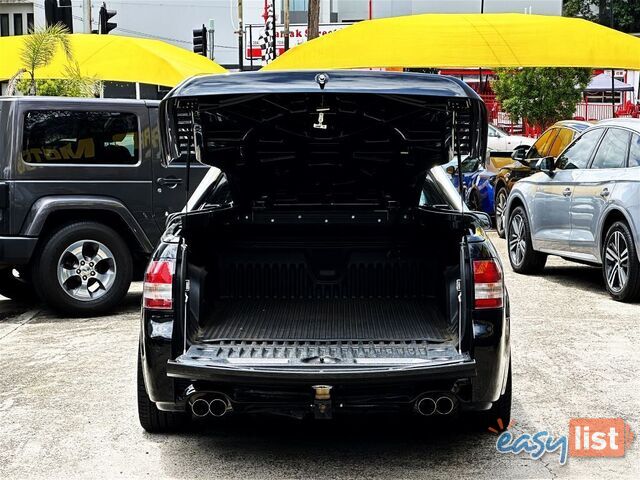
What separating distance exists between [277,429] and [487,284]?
5.10 feet

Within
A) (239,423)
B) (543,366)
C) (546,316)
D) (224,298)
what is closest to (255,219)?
(224,298)

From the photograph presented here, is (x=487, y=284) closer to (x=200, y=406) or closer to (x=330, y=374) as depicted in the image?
(x=330, y=374)

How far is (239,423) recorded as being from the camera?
21.2ft

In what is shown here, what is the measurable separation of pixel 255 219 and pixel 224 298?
502 millimetres

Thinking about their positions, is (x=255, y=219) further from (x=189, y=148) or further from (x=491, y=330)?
(x=491, y=330)

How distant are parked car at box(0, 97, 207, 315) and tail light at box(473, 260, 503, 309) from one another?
5.05 metres

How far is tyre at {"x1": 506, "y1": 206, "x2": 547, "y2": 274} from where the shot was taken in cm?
1288

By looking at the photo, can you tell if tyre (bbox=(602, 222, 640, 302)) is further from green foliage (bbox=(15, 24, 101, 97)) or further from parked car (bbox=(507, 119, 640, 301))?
green foliage (bbox=(15, 24, 101, 97))

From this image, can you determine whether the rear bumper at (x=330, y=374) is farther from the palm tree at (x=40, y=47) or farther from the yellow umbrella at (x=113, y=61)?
the yellow umbrella at (x=113, y=61)

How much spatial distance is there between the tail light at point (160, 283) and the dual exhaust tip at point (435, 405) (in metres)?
1.31

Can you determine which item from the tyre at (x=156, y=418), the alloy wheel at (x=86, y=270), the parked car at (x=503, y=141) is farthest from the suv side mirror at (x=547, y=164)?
the parked car at (x=503, y=141)

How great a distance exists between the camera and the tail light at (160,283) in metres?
5.55

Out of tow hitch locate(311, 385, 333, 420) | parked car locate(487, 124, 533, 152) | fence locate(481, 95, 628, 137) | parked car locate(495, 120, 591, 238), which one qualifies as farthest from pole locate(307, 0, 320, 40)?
tow hitch locate(311, 385, 333, 420)

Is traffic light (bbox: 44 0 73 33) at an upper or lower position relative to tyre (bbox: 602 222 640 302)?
upper
